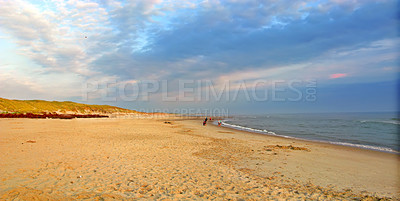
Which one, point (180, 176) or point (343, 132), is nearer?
point (180, 176)

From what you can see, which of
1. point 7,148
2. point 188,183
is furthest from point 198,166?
point 7,148

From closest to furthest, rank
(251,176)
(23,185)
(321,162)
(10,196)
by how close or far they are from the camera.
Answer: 1. (10,196)
2. (23,185)
3. (251,176)
4. (321,162)

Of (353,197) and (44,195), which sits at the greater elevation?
(44,195)

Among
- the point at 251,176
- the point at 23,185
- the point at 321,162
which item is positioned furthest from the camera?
the point at 321,162

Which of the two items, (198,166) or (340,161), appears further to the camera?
(340,161)

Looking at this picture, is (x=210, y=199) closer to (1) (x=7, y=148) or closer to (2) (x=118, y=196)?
(2) (x=118, y=196)

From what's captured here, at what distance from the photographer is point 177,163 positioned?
9047mm

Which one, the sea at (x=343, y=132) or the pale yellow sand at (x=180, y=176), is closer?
the pale yellow sand at (x=180, y=176)

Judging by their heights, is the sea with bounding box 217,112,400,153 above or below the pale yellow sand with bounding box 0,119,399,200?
below

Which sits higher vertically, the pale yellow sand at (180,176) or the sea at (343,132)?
the pale yellow sand at (180,176)

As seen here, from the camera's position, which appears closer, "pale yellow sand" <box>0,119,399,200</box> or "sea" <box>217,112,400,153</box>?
"pale yellow sand" <box>0,119,399,200</box>

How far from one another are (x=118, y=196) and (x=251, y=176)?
464 centimetres

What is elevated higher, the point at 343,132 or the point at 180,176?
the point at 180,176

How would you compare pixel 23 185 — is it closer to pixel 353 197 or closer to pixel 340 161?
pixel 353 197
